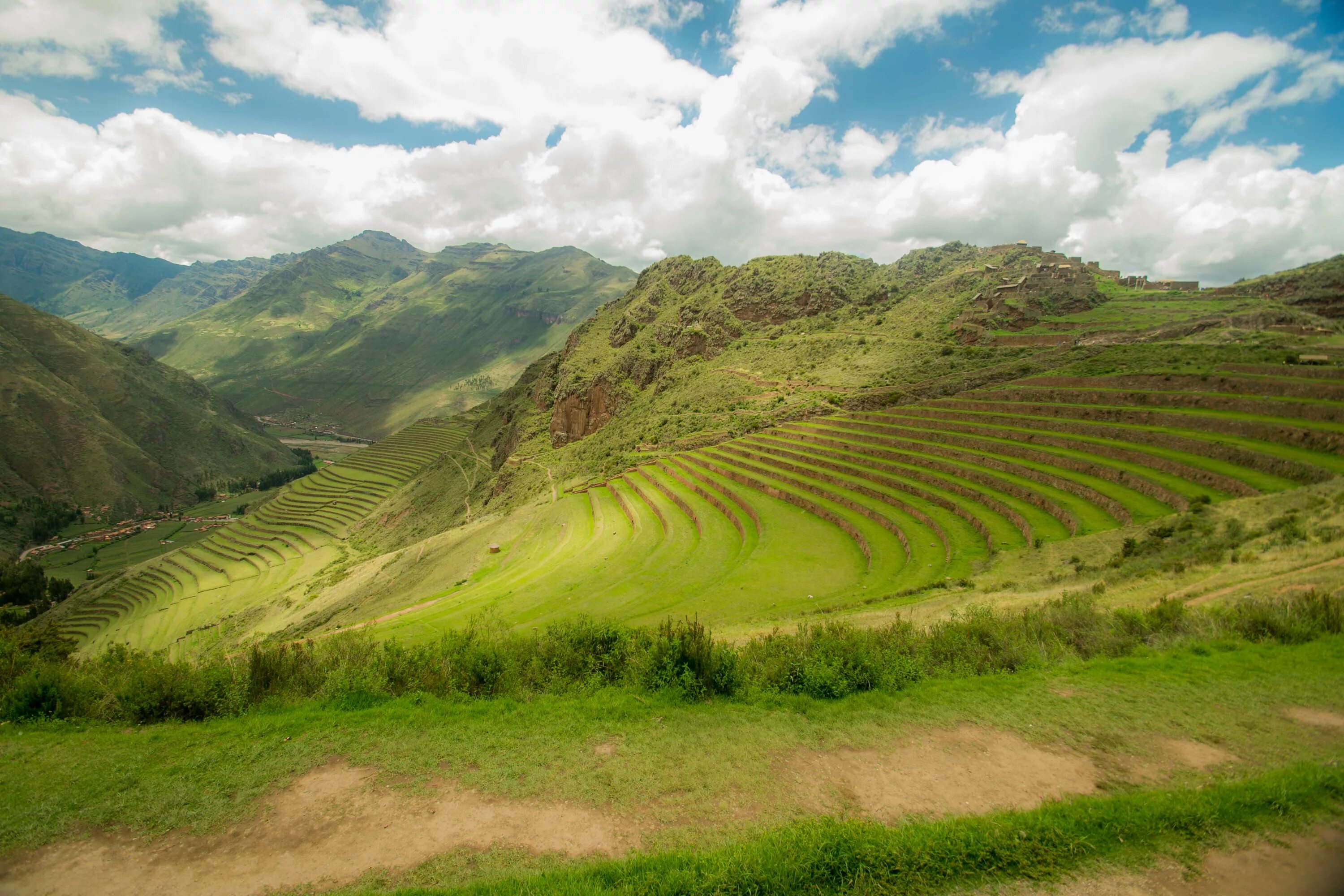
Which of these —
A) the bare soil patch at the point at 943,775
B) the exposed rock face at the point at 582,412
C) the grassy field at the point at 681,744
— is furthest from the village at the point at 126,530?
the bare soil patch at the point at 943,775

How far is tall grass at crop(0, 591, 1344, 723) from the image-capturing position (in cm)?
966

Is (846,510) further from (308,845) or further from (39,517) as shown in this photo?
(39,517)

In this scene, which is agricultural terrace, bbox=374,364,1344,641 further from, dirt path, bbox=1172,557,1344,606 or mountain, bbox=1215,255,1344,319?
mountain, bbox=1215,255,1344,319

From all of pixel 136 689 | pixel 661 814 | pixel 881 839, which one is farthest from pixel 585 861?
pixel 136 689

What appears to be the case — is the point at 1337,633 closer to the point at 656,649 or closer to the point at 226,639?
the point at 656,649

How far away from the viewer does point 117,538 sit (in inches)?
3979

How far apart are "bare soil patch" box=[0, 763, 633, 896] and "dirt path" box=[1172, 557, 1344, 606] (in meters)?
13.4

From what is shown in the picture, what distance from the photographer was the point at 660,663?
1044 cm

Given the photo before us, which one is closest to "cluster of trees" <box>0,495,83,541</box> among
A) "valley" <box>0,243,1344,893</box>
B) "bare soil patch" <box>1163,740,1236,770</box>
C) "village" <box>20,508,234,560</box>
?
"village" <box>20,508,234,560</box>

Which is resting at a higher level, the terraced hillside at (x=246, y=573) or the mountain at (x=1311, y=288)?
the mountain at (x=1311, y=288)

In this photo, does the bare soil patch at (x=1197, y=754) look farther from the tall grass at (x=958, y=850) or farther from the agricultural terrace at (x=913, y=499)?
the agricultural terrace at (x=913, y=499)

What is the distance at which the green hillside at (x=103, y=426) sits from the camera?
111 meters

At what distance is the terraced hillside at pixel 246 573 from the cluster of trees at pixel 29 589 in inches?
146

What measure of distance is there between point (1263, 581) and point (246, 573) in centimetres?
9407
